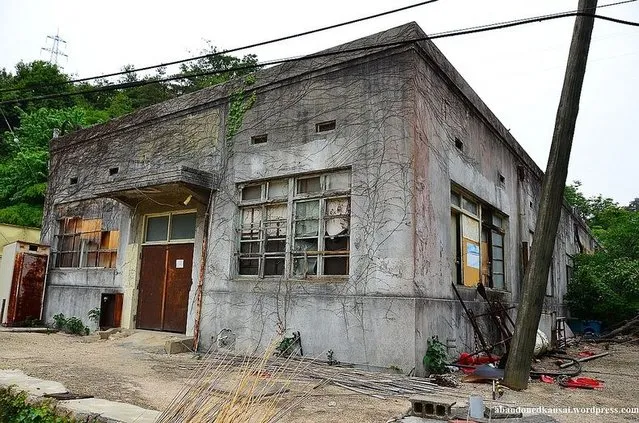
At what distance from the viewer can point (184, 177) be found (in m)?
8.88

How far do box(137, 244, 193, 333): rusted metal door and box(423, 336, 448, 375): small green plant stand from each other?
529cm

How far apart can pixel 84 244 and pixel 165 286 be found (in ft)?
11.7

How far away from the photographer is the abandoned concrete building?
7.32 m

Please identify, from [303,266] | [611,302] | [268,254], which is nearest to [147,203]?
[268,254]

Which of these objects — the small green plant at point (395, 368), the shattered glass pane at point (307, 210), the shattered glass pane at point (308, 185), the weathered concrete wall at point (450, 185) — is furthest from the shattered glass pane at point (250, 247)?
the small green plant at point (395, 368)

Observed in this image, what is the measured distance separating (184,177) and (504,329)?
6.94 meters

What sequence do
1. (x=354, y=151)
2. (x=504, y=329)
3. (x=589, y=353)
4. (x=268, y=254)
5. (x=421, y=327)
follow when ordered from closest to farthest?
(x=421, y=327), (x=354, y=151), (x=268, y=254), (x=504, y=329), (x=589, y=353)

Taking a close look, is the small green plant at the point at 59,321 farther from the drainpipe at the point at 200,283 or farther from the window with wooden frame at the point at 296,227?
the window with wooden frame at the point at 296,227

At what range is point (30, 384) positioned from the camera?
17.3ft

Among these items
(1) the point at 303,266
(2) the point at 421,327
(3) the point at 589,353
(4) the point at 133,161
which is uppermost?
(4) the point at 133,161

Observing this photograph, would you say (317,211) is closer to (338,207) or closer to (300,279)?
(338,207)

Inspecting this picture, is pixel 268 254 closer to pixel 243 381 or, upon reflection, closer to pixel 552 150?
pixel 552 150

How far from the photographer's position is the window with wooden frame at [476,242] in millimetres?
9219

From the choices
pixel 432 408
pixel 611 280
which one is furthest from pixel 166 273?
pixel 611 280
